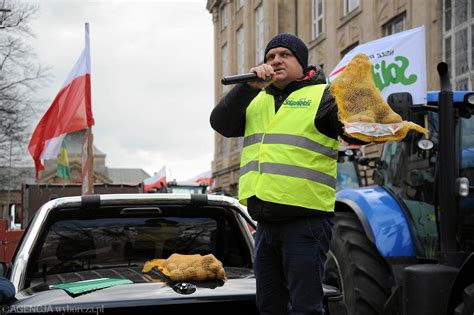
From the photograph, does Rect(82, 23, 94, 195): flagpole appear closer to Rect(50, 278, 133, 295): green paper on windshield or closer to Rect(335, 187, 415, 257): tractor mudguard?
Rect(335, 187, 415, 257): tractor mudguard

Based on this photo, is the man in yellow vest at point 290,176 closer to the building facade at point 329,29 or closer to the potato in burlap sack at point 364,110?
the potato in burlap sack at point 364,110

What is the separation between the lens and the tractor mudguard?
522 cm

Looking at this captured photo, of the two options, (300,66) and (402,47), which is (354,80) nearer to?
(300,66)

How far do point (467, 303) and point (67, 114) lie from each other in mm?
8434

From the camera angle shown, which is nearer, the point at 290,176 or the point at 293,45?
the point at 290,176

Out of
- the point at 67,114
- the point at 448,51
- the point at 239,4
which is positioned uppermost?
the point at 239,4

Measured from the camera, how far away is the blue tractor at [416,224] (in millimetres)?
4473

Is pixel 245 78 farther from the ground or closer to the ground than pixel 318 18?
closer to the ground

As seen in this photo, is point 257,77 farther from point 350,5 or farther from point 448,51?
point 350,5

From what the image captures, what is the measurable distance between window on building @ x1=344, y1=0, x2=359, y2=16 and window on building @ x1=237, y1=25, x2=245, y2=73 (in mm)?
15068

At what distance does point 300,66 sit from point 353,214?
Result: 2875 millimetres

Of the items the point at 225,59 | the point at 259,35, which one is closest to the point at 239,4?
the point at 225,59

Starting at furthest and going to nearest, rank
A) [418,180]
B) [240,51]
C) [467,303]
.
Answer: [240,51], [418,180], [467,303]

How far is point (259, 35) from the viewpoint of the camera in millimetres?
37000
